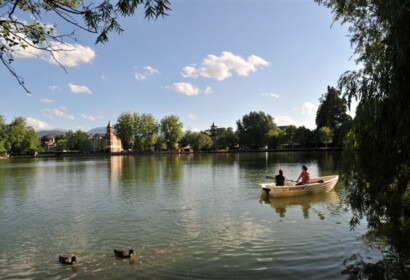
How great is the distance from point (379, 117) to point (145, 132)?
161913 mm

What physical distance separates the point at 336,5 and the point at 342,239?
7482 mm

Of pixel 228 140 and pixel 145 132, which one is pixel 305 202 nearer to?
pixel 228 140

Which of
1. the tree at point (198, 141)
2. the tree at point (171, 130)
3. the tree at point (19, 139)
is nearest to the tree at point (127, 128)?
the tree at point (171, 130)

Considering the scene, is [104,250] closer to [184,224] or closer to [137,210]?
[184,224]

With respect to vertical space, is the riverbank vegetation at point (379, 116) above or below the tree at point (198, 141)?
below

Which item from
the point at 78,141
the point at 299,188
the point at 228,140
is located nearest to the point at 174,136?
the point at 228,140

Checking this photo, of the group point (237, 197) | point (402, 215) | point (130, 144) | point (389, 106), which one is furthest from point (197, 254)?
point (130, 144)

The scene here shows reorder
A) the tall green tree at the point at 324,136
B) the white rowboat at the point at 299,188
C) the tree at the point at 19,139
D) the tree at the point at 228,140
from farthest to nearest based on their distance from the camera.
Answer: the tree at the point at 228,140, the tree at the point at 19,139, the tall green tree at the point at 324,136, the white rowboat at the point at 299,188

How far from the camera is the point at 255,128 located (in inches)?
5556

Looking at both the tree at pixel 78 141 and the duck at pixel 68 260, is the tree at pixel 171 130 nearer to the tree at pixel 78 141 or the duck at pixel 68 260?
the tree at pixel 78 141

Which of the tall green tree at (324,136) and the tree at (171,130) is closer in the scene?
the tall green tree at (324,136)

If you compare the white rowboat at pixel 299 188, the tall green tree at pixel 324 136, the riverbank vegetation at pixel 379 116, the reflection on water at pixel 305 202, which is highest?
the tall green tree at pixel 324 136

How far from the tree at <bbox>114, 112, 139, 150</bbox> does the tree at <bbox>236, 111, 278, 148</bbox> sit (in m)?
49.4

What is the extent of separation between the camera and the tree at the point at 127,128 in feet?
544
